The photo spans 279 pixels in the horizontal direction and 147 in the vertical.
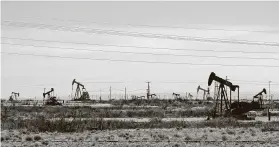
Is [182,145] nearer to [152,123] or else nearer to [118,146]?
[118,146]

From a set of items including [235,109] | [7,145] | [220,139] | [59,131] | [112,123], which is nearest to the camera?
[7,145]

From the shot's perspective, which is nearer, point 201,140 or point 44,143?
point 44,143

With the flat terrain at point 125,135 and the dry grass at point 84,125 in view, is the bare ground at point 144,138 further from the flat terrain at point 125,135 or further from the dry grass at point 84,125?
the dry grass at point 84,125

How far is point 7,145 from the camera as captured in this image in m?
13.2

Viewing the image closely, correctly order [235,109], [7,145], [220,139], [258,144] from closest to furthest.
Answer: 1. [7,145]
2. [258,144]
3. [220,139]
4. [235,109]

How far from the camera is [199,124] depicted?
69.7 feet

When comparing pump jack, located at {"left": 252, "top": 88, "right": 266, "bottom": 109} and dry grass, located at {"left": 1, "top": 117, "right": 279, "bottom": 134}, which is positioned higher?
pump jack, located at {"left": 252, "top": 88, "right": 266, "bottom": 109}

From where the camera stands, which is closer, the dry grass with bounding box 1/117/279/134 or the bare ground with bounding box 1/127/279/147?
the bare ground with bounding box 1/127/279/147

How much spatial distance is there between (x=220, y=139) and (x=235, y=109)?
12.8 m

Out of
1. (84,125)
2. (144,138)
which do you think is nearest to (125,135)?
(144,138)

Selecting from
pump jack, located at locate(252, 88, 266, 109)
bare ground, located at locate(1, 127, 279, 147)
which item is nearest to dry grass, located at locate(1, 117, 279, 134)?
bare ground, located at locate(1, 127, 279, 147)

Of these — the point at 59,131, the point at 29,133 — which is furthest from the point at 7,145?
the point at 59,131

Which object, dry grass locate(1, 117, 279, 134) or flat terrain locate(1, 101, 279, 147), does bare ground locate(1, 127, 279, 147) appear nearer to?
flat terrain locate(1, 101, 279, 147)

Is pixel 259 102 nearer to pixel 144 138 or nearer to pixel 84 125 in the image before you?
pixel 84 125
